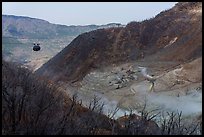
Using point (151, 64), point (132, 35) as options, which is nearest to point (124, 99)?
point (151, 64)

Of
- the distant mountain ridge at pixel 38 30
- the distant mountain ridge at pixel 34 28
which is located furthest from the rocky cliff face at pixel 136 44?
the distant mountain ridge at pixel 34 28

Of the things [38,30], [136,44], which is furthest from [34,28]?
[136,44]

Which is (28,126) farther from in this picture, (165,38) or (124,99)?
(165,38)

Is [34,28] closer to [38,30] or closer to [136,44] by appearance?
[38,30]

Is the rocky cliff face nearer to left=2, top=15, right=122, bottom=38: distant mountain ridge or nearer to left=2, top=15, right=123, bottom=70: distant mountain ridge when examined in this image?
left=2, top=15, right=123, bottom=70: distant mountain ridge

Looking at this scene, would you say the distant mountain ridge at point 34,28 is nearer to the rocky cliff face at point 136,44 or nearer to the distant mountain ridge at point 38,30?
the distant mountain ridge at point 38,30

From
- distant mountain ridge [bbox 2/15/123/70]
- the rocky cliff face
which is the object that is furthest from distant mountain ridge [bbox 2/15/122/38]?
the rocky cliff face

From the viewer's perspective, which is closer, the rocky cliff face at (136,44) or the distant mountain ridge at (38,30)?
the rocky cliff face at (136,44)

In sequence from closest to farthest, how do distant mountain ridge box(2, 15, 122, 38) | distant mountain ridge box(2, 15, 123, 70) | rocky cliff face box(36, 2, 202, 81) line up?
rocky cliff face box(36, 2, 202, 81), distant mountain ridge box(2, 15, 123, 70), distant mountain ridge box(2, 15, 122, 38)
